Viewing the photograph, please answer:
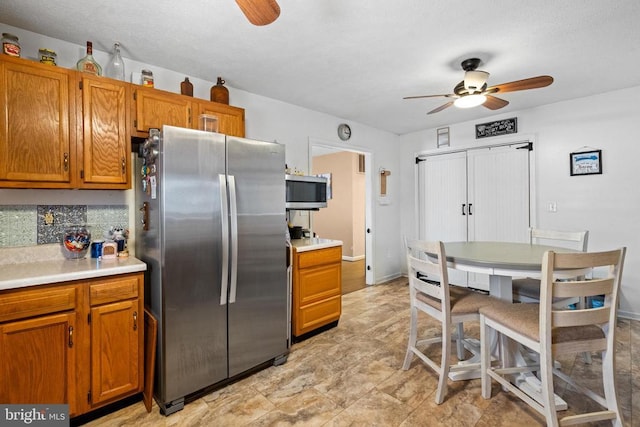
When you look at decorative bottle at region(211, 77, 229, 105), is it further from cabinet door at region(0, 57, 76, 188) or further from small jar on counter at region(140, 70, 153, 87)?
cabinet door at region(0, 57, 76, 188)

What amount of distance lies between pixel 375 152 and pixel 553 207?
247cm

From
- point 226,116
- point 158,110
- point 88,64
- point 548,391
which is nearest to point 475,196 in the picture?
point 548,391

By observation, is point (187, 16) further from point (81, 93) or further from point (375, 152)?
point (375, 152)

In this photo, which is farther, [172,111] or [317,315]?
[317,315]

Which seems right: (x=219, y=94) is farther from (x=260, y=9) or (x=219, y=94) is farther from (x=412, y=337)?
(x=412, y=337)

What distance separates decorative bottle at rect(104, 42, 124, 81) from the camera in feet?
7.34

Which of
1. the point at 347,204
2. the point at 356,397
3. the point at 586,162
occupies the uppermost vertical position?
the point at 586,162

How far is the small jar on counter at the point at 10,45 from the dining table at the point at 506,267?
3.07 meters

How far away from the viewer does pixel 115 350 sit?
5.94ft

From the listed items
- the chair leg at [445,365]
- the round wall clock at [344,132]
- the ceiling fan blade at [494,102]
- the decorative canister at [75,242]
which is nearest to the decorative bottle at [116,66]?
the decorative canister at [75,242]

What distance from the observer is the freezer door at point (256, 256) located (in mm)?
2105

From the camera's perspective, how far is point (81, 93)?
197cm

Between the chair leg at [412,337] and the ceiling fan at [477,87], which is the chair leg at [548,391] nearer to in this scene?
the chair leg at [412,337]

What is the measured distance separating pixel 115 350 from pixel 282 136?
8.49ft
